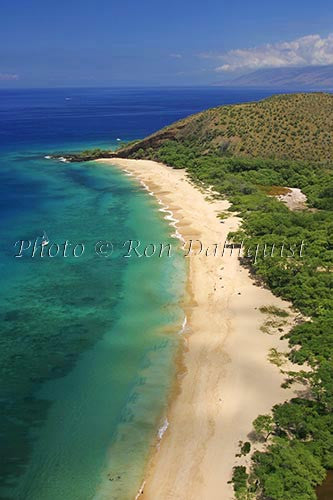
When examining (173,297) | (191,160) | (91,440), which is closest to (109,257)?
(173,297)

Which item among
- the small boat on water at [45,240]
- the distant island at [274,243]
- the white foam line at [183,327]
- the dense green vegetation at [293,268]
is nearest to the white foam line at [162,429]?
the distant island at [274,243]

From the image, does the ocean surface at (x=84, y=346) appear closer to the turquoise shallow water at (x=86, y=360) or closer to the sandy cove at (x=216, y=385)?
the turquoise shallow water at (x=86, y=360)

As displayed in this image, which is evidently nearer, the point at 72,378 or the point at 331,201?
the point at 72,378

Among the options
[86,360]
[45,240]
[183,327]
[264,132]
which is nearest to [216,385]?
[183,327]

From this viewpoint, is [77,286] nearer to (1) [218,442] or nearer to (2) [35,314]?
(2) [35,314]

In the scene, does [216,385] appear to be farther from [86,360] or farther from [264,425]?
[86,360]

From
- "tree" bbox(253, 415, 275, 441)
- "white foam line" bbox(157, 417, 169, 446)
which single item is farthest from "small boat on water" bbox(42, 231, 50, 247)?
"tree" bbox(253, 415, 275, 441)
